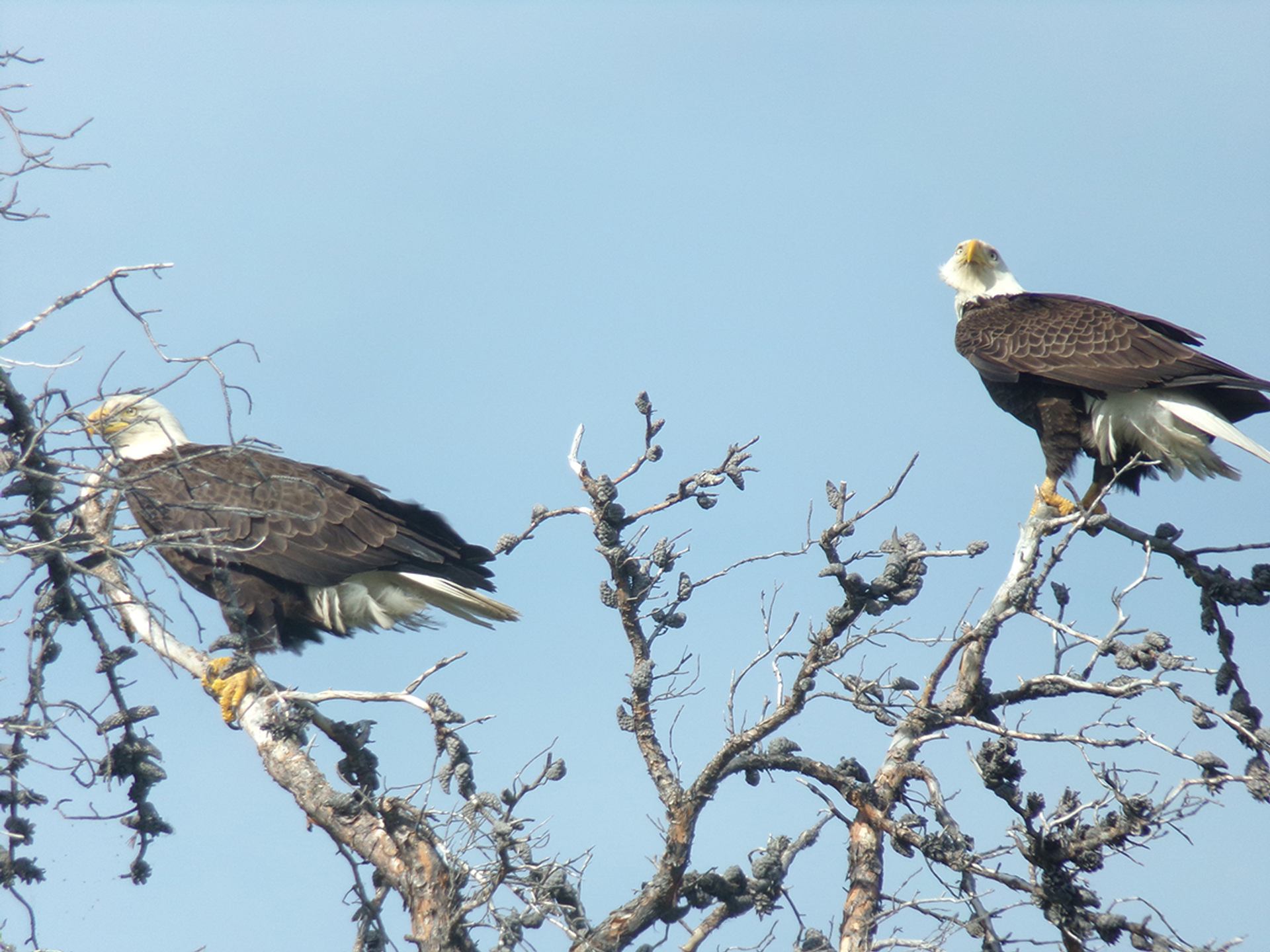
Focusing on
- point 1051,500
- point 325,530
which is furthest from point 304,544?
point 1051,500

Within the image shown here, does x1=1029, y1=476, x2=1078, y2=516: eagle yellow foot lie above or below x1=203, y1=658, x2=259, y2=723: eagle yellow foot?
above

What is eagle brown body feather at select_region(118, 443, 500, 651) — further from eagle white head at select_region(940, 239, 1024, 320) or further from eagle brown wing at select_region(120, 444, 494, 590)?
eagle white head at select_region(940, 239, 1024, 320)

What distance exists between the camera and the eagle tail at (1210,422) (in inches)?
244

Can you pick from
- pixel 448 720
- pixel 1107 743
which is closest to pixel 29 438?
pixel 448 720

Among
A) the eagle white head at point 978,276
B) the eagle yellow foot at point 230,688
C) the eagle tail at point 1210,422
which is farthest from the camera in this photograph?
the eagle white head at point 978,276

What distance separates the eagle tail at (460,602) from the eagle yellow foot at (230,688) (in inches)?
44.0

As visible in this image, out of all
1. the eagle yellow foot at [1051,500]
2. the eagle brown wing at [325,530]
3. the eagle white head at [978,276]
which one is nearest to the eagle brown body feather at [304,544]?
the eagle brown wing at [325,530]

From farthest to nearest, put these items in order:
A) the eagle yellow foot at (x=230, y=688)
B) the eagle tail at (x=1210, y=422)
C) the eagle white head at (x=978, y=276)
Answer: the eagle white head at (x=978, y=276)
the eagle tail at (x=1210, y=422)
the eagle yellow foot at (x=230, y=688)

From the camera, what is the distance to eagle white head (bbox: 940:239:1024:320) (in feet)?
27.7

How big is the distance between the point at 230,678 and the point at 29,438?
5.75 feet

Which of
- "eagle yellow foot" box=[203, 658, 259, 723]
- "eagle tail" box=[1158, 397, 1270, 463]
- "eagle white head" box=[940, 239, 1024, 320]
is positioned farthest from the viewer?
"eagle white head" box=[940, 239, 1024, 320]

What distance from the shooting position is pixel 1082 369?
6840 mm

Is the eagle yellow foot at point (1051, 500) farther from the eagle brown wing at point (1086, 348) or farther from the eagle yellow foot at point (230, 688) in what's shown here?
the eagle yellow foot at point (230, 688)

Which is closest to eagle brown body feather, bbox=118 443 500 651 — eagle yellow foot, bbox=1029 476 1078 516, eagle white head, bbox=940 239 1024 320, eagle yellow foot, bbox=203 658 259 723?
eagle yellow foot, bbox=203 658 259 723
